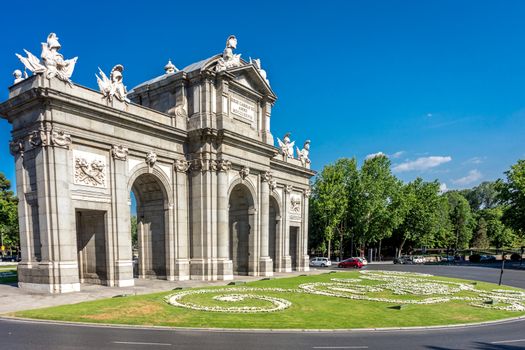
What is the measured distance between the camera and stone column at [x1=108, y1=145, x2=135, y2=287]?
84.0 feet

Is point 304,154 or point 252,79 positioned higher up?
point 252,79

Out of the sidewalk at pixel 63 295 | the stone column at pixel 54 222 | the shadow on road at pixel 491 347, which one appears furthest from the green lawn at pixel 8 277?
the shadow on road at pixel 491 347

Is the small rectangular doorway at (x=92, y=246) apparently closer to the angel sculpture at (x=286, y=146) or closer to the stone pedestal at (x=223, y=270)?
the stone pedestal at (x=223, y=270)

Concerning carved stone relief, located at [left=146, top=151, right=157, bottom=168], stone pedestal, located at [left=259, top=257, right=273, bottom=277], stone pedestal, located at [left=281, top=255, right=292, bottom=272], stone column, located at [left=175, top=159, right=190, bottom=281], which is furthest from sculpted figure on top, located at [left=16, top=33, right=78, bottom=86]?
stone pedestal, located at [left=281, top=255, right=292, bottom=272]

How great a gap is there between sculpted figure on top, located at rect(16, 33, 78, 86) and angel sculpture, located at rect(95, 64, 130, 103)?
8.44 ft

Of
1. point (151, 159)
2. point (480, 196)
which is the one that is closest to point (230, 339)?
point (151, 159)

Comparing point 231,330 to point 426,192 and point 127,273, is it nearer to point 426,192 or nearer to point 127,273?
point 127,273

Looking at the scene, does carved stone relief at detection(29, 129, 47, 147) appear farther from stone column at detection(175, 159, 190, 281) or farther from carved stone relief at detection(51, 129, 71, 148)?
stone column at detection(175, 159, 190, 281)

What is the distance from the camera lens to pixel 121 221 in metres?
26.2

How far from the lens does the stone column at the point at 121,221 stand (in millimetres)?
25594

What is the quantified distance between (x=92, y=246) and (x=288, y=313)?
17214 millimetres

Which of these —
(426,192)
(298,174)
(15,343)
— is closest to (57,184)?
(15,343)

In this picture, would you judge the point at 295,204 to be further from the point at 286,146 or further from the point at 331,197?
the point at 331,197

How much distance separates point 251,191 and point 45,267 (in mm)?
19652
